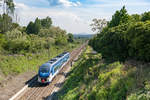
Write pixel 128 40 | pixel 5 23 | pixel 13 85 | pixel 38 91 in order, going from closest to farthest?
1. pixel 128 40
2. pixel 38 91
3. pixel 13 85
4. pixel 5 23

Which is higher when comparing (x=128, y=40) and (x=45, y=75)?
(x=128, y=40)

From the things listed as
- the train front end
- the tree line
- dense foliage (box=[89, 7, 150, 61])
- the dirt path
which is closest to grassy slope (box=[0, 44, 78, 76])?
the dirt path

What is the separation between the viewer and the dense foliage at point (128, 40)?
10.4 metres

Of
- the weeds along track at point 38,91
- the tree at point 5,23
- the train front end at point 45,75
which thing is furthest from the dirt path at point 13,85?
the tree at point 5,23

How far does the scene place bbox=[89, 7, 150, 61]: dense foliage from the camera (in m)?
10.4

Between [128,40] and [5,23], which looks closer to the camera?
[128,40]

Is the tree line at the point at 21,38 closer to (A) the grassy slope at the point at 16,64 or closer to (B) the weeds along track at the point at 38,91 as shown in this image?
(A) the grassy slope at the point at 16,64

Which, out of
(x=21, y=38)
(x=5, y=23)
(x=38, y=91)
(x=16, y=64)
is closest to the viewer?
(x=38, y=91)

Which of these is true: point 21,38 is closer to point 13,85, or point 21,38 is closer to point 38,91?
point 13,85

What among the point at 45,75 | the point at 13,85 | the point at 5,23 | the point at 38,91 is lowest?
the point at 38,91

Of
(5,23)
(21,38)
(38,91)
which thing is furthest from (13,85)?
(5,23)

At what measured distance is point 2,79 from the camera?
776 inches

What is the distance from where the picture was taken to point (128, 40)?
1263 cm

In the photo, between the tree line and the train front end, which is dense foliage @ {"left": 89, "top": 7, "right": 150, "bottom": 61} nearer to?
the train front end
